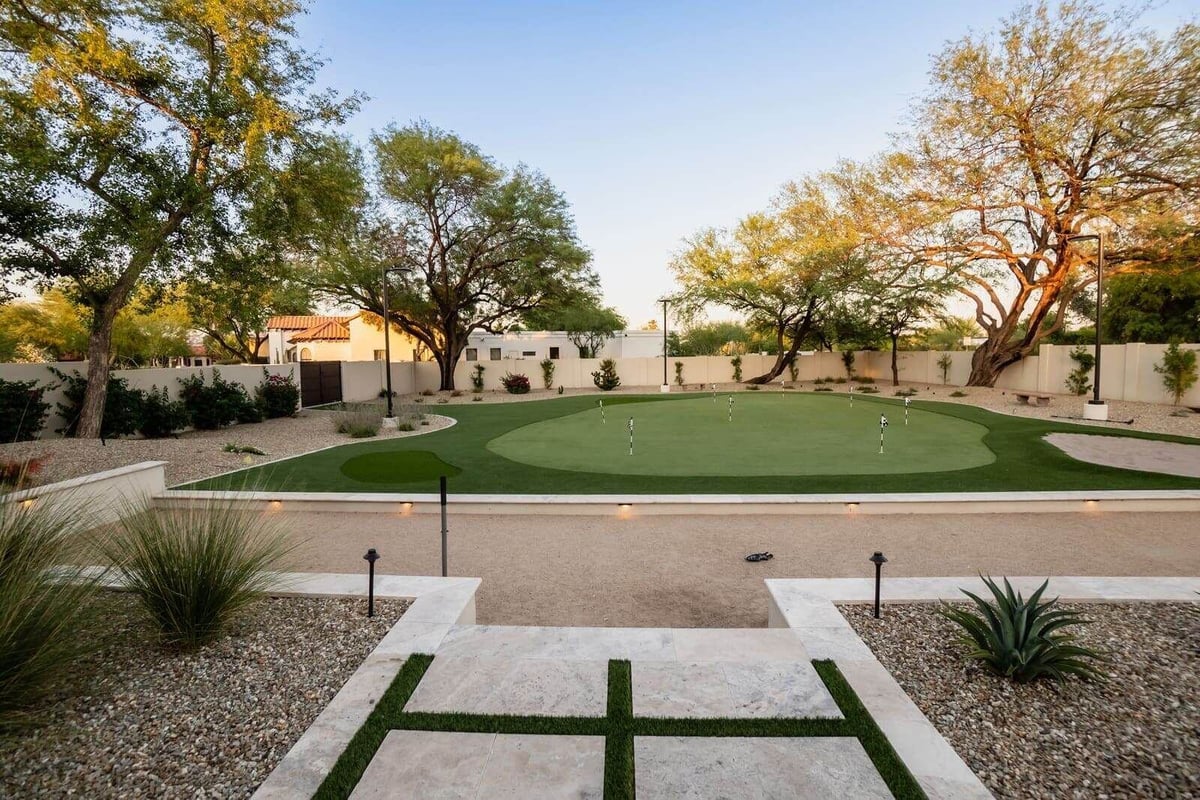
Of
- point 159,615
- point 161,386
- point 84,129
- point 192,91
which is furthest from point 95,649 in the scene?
point 161,386

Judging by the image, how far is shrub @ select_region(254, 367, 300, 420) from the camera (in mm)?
16875

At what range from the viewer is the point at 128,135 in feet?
32.3

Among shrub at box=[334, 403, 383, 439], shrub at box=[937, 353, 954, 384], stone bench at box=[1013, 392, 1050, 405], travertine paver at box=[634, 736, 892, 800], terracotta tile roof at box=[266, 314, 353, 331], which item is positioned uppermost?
terracotta tile roof at box=[266, 314, 353, 331]

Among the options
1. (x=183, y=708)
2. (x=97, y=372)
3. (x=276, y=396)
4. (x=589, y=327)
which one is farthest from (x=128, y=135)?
(x=589, y=327)

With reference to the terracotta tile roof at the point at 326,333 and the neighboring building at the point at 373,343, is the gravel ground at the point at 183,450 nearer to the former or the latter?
the neighboring building at the point at 373,343

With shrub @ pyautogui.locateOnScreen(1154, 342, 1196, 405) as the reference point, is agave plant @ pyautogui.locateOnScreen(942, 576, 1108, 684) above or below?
below

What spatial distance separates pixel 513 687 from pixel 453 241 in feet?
81.5

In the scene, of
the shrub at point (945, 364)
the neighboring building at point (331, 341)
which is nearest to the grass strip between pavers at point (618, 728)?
the shrub at point (945, 364)

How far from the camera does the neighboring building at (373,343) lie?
38.3 meters

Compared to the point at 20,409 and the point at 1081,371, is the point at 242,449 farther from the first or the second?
the point at 1081,371

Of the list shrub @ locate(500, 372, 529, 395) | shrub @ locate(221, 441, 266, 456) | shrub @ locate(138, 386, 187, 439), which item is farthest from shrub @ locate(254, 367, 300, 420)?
shrub @ locate(500, 372, 529, 395)

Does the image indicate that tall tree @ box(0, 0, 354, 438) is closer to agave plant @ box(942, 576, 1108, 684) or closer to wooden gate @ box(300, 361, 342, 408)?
wooden gate @ box(300, 361, 342, 408)

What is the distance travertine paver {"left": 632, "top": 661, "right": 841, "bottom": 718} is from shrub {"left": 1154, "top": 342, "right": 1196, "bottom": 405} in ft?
64.9

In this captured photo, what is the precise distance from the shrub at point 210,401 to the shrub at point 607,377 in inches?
694
